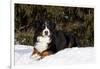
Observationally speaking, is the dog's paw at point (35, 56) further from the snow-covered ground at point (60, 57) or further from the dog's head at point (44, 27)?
the dog's head at point (44, 27)

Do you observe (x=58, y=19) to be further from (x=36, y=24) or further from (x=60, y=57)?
(x=60, y=57)

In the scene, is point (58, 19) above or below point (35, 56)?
above

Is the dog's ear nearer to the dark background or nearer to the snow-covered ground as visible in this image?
the dark background

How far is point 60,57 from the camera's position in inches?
59.1

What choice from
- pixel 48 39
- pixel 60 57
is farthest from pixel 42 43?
pixel 60 57

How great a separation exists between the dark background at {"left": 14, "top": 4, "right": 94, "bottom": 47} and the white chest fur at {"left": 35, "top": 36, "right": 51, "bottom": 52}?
53mm

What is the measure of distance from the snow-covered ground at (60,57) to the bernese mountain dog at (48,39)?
1.3 inches

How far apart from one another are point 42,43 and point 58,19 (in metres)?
0.21

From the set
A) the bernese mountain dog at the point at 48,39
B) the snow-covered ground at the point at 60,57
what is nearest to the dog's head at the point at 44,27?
the bernese mountain dog at the point at 48,39

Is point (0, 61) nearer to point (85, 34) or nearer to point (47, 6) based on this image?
point (47, 6)

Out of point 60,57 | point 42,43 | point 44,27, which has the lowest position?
point 60,57

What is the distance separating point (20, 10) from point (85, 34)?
1.74ft

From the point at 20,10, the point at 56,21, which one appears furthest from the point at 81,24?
the point at 20,10

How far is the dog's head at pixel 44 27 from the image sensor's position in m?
1.46
